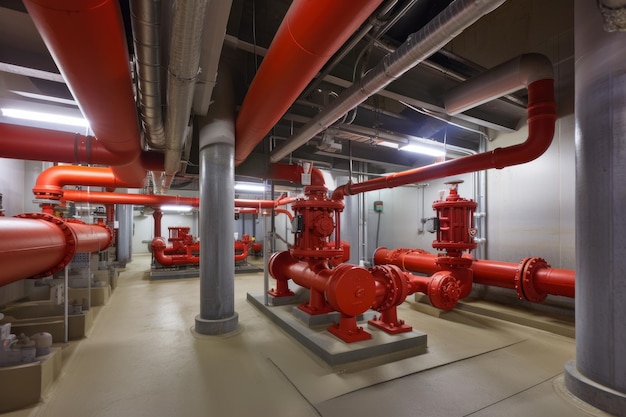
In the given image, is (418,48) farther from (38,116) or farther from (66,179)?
(66,179)

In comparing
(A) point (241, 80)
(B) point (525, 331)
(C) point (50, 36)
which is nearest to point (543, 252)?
(B) point (525, 331)

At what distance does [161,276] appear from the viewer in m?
7.26

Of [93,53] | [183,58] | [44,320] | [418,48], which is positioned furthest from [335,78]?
[44,320]

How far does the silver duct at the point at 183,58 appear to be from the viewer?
1.34 metres

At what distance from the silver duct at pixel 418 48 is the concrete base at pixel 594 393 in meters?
2.58

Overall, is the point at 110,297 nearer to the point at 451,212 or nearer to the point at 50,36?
the point at 50,36

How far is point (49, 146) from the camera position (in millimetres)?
2945

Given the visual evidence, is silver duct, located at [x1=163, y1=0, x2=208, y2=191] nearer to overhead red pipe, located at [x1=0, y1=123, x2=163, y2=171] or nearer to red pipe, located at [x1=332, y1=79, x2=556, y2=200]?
overhead red pipe, located at [x1=0, y1=123, x2=163, y2=171]

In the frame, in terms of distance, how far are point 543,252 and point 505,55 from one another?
2.94 metres

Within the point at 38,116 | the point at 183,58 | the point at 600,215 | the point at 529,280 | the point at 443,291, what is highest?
the point at 38,116

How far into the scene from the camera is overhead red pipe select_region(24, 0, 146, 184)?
116 centimetres

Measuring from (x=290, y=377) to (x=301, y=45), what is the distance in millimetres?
2487

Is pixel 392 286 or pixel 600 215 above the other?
pixel 600 215

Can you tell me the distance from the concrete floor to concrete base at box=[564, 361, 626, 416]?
0.07m
